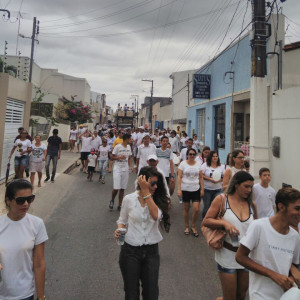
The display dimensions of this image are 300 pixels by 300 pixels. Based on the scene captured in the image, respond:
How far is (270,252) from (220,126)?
1497 cm

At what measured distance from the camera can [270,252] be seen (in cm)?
227

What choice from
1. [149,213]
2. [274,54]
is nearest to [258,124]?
[274,54]

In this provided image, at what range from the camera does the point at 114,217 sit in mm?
6695

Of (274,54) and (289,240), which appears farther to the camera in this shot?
(274,54)

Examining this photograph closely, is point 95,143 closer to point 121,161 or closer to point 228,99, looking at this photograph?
point 121,161

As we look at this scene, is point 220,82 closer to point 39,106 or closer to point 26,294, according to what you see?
point 39,106

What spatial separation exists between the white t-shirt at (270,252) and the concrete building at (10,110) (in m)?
8.90

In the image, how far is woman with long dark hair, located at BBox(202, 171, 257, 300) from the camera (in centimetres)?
286

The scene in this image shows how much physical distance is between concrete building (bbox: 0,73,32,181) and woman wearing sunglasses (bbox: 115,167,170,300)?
775cm

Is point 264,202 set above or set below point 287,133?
below

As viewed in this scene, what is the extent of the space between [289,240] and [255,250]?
27 centimetres

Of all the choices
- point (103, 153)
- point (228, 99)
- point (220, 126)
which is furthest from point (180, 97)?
point (103, 153)

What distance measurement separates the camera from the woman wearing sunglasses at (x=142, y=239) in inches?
112

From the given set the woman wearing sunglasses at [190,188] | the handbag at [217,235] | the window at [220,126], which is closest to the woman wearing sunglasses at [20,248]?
the handbag at [217,235]
